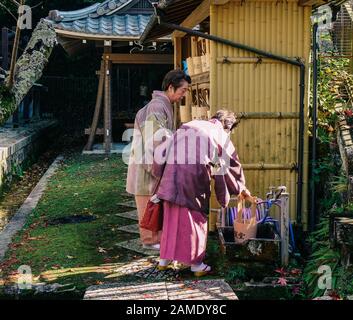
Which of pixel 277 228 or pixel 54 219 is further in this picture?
pixel 54 219

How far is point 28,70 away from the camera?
6.92m

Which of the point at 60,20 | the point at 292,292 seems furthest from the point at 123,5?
the point at 292,292

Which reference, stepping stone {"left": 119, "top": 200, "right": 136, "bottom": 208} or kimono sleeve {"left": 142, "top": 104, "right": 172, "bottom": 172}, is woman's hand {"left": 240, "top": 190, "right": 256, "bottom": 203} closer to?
kimono sleeve {"left": 142, "top": 104, "right": 172, "bottom": 172}

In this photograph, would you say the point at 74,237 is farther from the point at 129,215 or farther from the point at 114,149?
the point at 114,149

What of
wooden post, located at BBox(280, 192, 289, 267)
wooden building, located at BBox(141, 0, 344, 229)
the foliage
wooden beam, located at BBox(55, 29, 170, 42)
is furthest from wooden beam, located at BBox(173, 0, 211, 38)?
wooden beam, located at BBox(55, 29, 170, 42)

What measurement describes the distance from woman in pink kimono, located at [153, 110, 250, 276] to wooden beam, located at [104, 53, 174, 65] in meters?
11.2

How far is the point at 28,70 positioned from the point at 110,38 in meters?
9.06

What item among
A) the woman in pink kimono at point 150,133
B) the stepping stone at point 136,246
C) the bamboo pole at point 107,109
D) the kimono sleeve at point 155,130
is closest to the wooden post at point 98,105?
the bamboo pole at point 107,109

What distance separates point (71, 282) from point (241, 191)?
2.21m

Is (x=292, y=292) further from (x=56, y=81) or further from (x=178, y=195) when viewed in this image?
(x=56, y=81)

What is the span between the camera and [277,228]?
689 centimetres

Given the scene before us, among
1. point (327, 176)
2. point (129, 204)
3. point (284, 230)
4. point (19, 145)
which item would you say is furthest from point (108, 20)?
point (284, 230)

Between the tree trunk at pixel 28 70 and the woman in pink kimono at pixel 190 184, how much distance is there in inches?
77.7

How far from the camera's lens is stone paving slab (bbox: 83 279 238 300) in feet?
17.0
